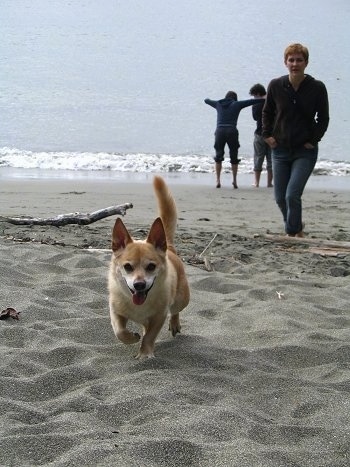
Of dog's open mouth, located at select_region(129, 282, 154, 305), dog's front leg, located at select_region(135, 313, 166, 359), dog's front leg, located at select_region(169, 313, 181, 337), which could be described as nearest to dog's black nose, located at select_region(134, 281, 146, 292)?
dog's open mouth, located at select_region(129, 282, 154, 305)

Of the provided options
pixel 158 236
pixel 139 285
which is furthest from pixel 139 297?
pixel 158 236

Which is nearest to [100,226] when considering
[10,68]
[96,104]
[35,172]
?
[35,172]

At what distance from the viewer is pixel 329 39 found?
A: 2114 inches

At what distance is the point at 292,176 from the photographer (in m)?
7.49

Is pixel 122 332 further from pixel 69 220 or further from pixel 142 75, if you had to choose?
pixel 142 75

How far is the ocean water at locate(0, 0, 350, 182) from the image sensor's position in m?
20.9

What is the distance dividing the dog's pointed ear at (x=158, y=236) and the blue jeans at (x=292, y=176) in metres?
3.69

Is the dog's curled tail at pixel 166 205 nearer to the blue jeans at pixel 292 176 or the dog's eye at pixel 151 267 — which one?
the dog's eye at pixel 151 267

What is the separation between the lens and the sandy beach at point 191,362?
2746 millimetres

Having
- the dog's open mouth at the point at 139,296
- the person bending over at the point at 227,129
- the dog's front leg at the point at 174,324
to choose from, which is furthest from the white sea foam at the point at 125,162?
the dog's open mouth at the point at 139,296

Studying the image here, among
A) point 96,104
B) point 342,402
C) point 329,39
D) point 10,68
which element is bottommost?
point 342,402

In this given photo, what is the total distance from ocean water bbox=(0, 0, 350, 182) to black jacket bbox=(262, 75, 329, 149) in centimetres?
1031

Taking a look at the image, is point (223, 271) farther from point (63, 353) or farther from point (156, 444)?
point (156, 444)

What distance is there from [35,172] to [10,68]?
23714mm
